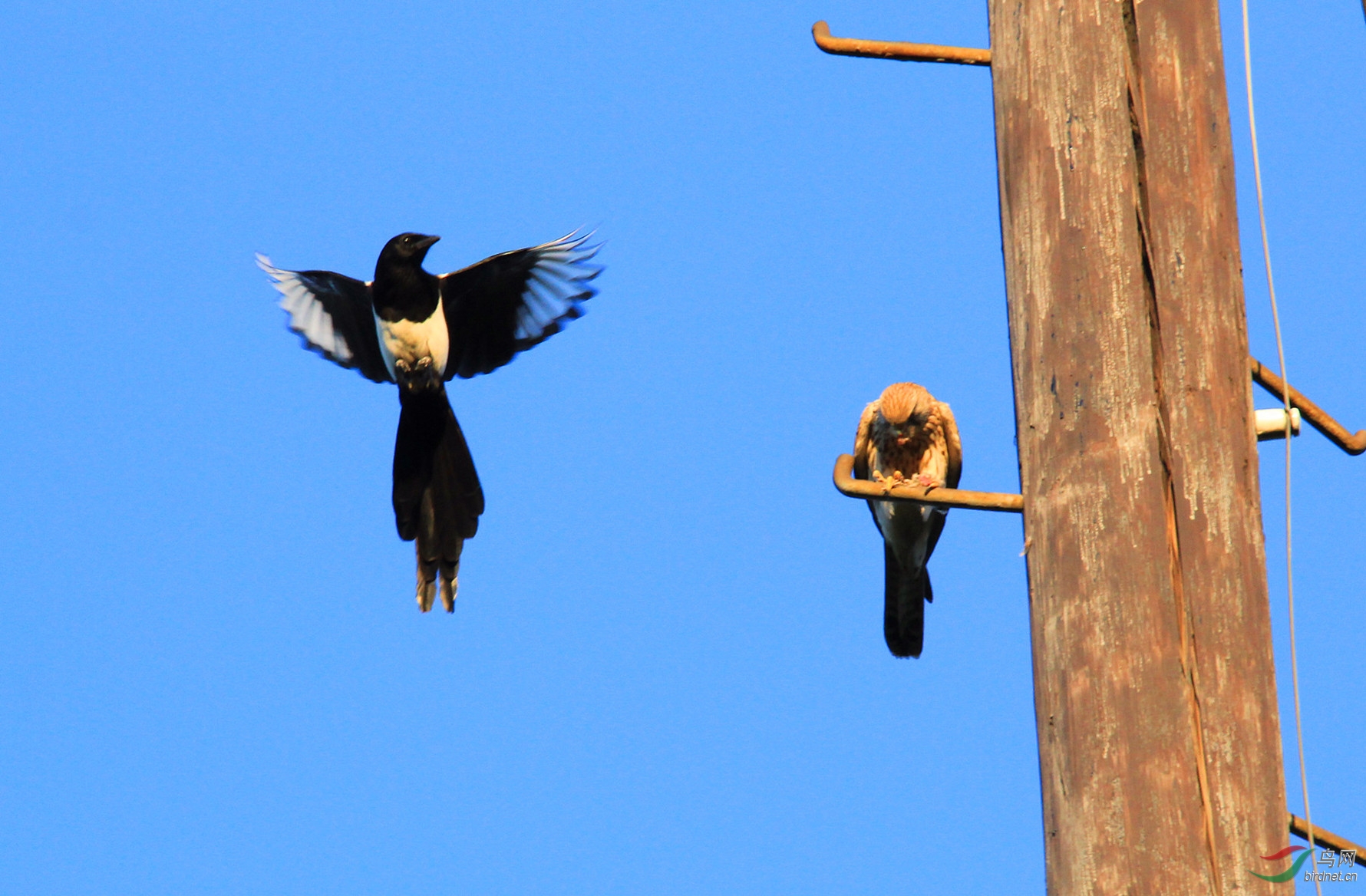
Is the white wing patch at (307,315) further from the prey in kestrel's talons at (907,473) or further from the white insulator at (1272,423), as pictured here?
the white insulator at (1272,423)

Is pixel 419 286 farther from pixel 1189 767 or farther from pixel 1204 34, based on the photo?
pixel 1189 767

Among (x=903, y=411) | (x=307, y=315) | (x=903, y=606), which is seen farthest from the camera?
(x=307, y=315)

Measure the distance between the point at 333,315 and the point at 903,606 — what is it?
3.03m

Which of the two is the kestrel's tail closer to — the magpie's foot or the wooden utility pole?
the magpie's foot

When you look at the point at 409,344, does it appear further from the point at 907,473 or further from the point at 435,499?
the point at 907,473

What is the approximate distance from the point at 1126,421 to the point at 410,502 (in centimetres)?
433

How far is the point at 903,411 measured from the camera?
6258mm

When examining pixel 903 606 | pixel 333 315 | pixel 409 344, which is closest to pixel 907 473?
pixel 903 606

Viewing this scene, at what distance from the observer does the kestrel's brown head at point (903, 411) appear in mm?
6270

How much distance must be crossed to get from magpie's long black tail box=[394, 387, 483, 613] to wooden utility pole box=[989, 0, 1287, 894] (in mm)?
3913

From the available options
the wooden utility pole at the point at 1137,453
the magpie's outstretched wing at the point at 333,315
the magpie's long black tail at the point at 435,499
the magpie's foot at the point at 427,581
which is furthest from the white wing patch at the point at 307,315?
the wooden utility pole at the point at 1137,453

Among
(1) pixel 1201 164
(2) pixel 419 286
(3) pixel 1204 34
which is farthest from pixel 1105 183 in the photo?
(2) pixel 419 286

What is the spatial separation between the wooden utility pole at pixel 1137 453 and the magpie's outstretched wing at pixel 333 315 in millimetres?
4377

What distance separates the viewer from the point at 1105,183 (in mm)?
2686
